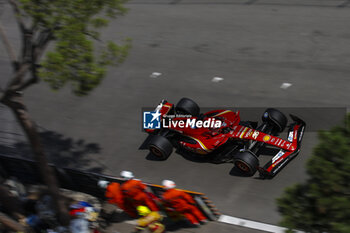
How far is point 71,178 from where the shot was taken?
11.1m

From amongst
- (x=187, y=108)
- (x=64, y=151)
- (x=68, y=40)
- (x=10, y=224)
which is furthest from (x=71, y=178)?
(x=68, y=40)

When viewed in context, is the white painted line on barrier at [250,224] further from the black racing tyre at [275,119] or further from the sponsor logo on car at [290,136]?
the black racing tyre at [275,119]

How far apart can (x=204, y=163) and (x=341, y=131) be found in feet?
20.0

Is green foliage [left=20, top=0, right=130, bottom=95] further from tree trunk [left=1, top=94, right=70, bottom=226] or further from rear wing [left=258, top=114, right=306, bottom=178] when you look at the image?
rear wing [left=258, top=114, right=306, bottom=178]

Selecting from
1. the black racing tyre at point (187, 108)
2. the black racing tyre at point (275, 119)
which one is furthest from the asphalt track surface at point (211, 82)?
the black racing tyre at point (187, 108)

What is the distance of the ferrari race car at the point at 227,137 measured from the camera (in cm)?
1058

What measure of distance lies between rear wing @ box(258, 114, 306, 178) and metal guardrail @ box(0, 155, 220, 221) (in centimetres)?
155

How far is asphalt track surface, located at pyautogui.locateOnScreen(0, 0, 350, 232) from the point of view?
36.6ft

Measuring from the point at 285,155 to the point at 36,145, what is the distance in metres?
5.81

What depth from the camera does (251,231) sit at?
9656 mm

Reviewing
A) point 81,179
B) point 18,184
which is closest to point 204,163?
point 81,179

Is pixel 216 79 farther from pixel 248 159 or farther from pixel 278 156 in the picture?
pixel 248 159

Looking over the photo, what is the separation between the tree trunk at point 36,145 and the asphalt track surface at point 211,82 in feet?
7.88

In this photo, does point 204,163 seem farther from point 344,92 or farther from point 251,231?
point 344,92
